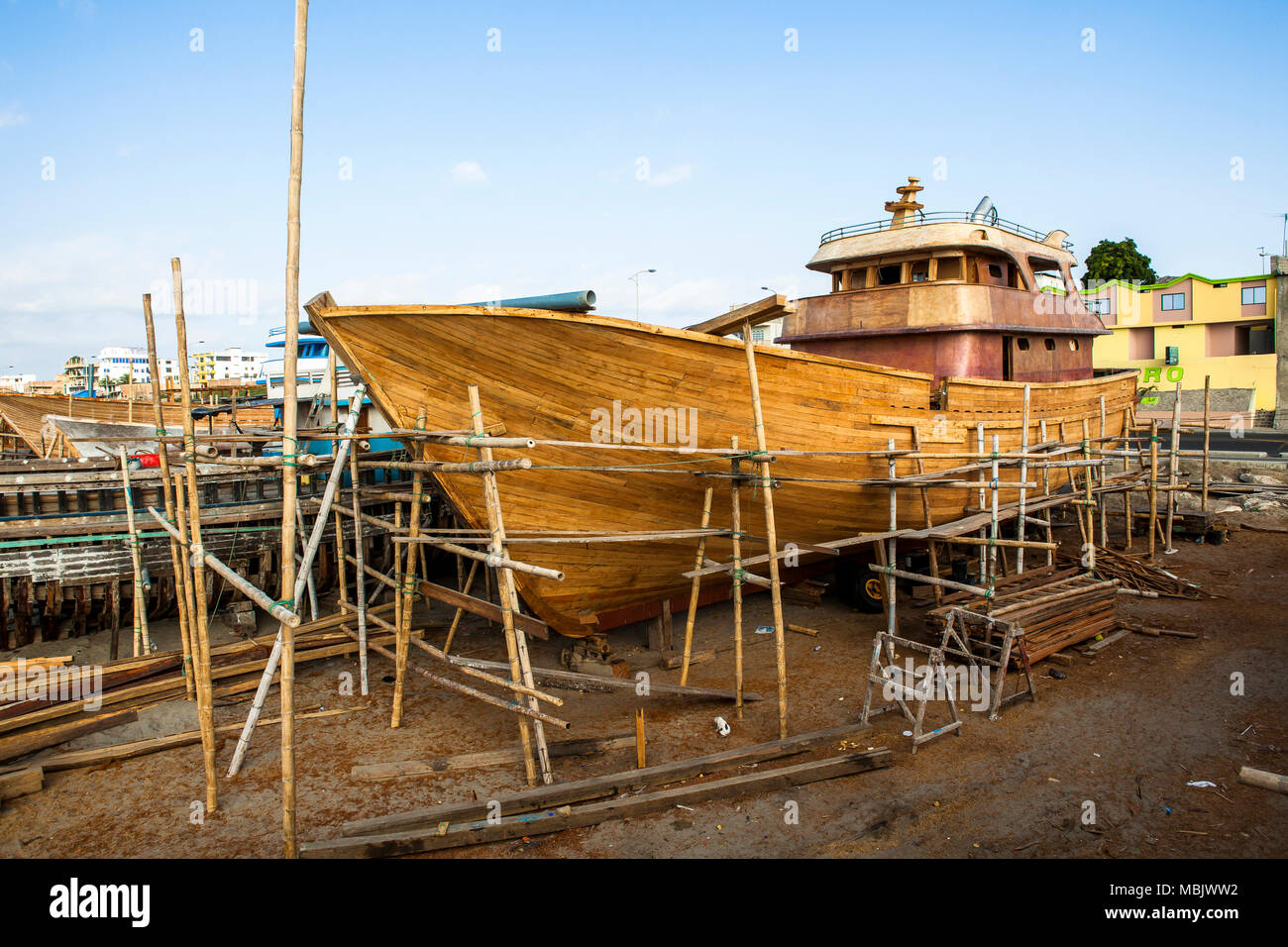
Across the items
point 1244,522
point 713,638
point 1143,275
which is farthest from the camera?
point 1143,275

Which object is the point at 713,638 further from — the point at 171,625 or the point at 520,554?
the point at 171,625

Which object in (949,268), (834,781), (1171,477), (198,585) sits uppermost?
(949,268)

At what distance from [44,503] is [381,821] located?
840 centimetres

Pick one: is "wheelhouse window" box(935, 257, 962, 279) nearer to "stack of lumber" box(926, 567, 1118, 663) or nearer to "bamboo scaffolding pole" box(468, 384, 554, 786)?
"stack of lumber" box(926, 567, 1118, 663)

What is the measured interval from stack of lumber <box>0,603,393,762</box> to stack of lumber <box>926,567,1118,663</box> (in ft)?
22.8

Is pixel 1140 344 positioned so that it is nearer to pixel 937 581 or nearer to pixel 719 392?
pixel 937 581

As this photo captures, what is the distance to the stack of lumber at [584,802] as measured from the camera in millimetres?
4789

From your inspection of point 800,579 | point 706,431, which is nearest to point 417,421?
point 706,431

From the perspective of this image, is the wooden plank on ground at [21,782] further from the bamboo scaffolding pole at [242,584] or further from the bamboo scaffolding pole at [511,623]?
the bamboo scaffolding pole at [511,623]

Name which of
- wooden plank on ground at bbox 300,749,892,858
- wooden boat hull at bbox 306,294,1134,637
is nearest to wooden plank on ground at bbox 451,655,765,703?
wooden boat hull at bbox 306,294,1134,637

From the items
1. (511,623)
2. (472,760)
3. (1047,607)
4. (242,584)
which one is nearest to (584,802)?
(472,760)

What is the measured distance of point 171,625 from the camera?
1055cm

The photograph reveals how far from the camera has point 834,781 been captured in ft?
19.0

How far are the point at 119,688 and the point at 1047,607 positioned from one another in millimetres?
9968
